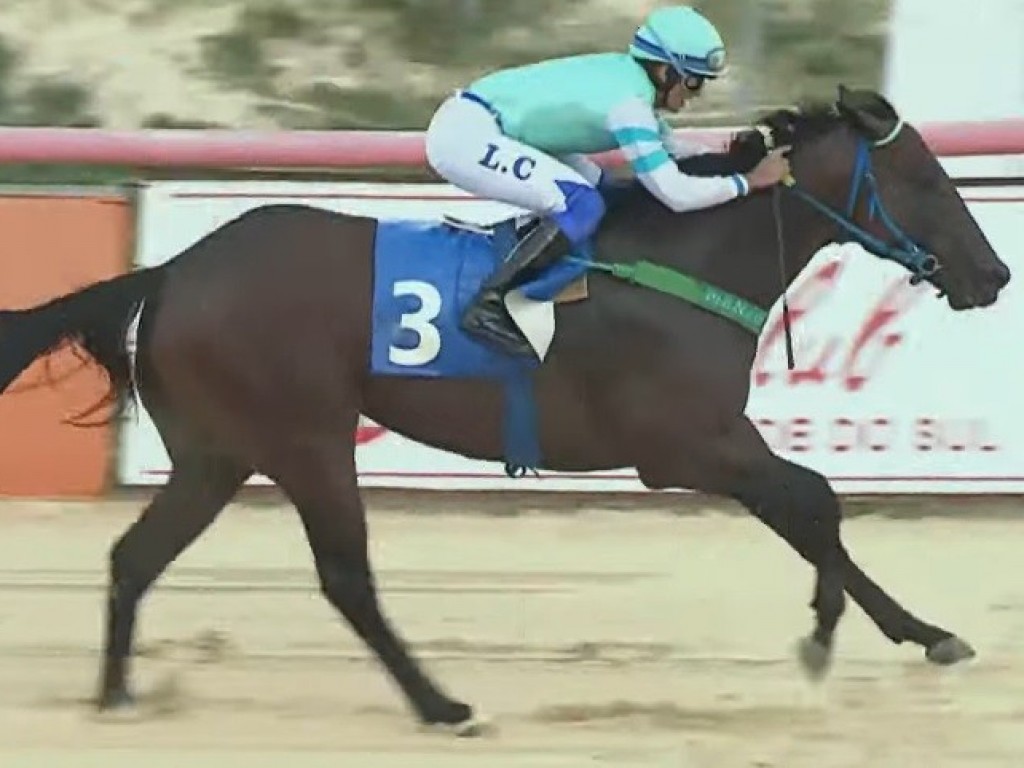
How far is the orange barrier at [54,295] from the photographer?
9.98 metres

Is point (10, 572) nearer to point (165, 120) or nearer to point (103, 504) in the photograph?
point (103, 504)

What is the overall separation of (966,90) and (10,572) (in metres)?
6.38

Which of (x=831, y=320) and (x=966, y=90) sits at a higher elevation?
(x=966, y=90)

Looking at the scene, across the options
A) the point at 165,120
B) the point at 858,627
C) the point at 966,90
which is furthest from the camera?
the point at 165,120

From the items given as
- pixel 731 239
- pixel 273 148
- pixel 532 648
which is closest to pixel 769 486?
pixel 731 239

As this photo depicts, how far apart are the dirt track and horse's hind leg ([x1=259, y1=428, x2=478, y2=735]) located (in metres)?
0.25

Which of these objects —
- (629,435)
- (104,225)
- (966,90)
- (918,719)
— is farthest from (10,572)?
(966,90)

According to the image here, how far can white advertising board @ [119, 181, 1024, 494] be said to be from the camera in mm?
9703

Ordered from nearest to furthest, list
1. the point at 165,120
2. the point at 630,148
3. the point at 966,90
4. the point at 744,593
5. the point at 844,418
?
the point at 630,148 → the point at 744,593 → the point at 844,418 → the point at 966,90 → the point at 165,120

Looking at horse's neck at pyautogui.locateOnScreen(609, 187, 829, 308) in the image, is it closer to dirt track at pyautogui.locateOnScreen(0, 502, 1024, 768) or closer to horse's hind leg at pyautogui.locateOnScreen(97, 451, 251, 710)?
dirt track at pyautogui.locateOnScreen(0, 502, 1024, 768)

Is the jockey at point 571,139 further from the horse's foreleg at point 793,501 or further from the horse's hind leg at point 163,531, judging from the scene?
the horse's hind leg at point 163,531

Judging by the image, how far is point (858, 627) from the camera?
25.0ft

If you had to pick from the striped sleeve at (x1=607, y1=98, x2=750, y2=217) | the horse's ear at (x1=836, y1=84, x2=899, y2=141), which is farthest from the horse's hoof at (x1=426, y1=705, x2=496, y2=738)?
the horse's ear at (x1=836, y1=84, x2=899, y2=141)

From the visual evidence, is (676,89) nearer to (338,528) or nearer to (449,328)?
(449,328)
